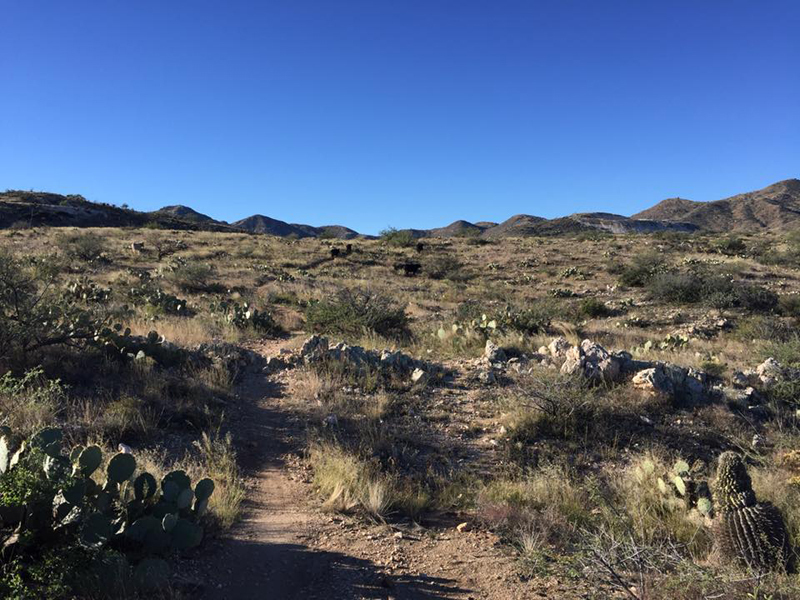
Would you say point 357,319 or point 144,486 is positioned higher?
point 357,319

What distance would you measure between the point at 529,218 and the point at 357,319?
109562 mm

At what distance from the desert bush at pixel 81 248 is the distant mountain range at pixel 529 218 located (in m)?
18.5

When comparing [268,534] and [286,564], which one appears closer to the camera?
[286,564]

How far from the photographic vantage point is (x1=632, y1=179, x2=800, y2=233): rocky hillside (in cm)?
9150

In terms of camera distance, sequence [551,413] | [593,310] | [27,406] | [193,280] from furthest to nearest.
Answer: [193,280] < [593,310] < [551,413] < [27,406]

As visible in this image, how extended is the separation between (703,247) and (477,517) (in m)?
40.3

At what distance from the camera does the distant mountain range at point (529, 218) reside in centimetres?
4984

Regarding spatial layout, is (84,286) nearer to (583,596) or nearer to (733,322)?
(583,596)

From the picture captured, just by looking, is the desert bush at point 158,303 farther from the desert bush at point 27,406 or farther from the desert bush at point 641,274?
the desert bush at point 641,274

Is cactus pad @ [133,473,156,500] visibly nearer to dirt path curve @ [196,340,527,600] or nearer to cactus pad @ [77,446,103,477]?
cactus pad @ [77,446,103,477]

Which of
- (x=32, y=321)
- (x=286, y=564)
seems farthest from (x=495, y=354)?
(x=32, y=321)

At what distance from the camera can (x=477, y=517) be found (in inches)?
166

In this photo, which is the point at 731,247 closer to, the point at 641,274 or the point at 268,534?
the point at 641,274

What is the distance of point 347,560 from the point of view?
353 cm
